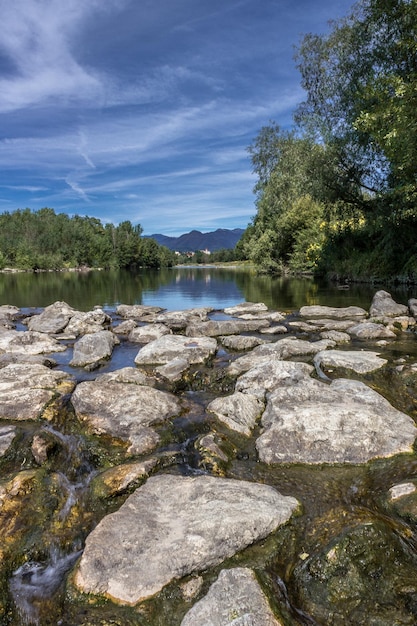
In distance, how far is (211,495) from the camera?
511 centimetres

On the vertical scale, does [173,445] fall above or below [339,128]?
below

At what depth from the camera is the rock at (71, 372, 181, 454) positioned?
7.01 meters

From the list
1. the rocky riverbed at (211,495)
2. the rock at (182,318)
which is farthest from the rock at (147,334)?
the rocky riverbed at (211,495)

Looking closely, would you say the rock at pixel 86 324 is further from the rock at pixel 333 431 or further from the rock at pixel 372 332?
the rock at pixel 333 431

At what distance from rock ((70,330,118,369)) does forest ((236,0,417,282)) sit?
601 inches

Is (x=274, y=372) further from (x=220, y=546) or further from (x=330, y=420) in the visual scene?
(x=220, y=546)

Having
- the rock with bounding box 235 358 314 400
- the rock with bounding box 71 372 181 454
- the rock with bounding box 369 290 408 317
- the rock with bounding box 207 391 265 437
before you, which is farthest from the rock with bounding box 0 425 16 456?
the rock with bounding box 369 290 408 317

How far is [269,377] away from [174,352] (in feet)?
12.6

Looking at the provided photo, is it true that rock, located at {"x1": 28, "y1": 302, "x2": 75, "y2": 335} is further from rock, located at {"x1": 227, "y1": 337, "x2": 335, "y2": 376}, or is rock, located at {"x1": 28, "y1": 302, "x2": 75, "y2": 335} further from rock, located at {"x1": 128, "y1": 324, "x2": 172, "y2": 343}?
rock, located at {"x1": 227, "y1": 337, "x2": 335, "y2": 376}

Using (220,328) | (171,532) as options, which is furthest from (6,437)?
(220,328)

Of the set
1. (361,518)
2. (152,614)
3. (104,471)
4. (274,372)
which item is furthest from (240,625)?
(274,372)

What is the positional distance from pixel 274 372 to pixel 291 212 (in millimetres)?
51461

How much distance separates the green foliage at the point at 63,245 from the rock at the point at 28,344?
96.2 meters

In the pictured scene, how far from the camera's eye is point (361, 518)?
4770mm
